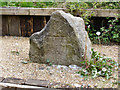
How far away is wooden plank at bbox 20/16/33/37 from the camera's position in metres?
5.58

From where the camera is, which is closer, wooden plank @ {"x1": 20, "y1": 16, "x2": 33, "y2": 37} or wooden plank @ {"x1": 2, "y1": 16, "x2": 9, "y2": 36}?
wooden plank @ {"x1": 20, "y1": 16, "x2": 33, "y2": 37}

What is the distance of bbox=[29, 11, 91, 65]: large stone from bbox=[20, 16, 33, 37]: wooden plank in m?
2.16

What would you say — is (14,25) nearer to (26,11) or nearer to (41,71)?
(26,11)

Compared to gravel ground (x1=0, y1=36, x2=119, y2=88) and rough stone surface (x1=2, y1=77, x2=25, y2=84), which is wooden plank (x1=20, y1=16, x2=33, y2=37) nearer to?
gravel ground (x1=0, y1=36, x2=119, y2=88)

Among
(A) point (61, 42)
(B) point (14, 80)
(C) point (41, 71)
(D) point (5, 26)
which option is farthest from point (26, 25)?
(B) point (14, 80)

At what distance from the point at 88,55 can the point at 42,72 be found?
887 mm

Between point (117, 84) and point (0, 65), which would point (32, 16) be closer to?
point (0, 65)

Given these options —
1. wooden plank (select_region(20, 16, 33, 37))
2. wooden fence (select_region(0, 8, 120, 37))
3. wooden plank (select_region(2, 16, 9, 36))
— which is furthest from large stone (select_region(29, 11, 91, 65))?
wooden plank (select_region(2, 16, 9, 36))

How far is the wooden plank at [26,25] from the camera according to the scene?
5.58 metres

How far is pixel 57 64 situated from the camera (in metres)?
3.46

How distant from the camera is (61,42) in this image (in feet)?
11.1

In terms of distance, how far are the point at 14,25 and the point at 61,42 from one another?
2713mm

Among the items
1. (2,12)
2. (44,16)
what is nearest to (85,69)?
(44,16)

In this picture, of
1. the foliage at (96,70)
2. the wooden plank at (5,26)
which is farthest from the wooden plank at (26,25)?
the foliage at (96,70)
